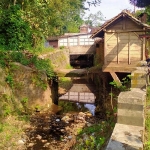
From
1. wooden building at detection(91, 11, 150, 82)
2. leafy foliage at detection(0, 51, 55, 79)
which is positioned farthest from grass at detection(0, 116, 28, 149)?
wooden building at detection(91, 11, 150, 82)

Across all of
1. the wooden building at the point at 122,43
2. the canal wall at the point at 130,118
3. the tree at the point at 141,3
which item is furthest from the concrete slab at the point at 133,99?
the tree at the point at 141,3

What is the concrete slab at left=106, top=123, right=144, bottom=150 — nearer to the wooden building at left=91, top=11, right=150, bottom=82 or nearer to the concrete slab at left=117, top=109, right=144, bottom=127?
the concrete slab at left=117, top=109, right=144, bottom=127

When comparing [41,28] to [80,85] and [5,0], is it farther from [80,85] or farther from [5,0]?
[80,85]

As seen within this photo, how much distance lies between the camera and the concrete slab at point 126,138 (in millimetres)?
2938

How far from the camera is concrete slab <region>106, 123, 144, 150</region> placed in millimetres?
2938

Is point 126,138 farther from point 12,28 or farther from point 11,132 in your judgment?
point 12,28

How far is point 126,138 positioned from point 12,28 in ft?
45.6

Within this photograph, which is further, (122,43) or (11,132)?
(122,43)

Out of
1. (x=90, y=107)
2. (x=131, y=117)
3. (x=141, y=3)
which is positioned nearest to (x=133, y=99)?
(x=131, y=117)

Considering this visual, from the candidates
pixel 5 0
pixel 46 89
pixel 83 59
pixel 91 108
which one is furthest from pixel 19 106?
pixel 83 59

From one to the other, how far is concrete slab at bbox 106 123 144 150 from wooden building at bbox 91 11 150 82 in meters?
9.75

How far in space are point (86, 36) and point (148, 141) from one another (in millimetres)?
29626

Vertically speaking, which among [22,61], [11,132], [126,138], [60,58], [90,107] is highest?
[60,58]

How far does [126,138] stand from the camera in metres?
3.19
